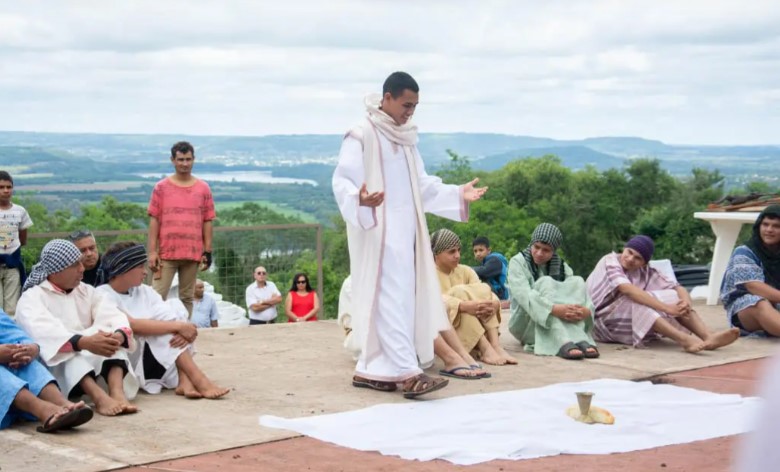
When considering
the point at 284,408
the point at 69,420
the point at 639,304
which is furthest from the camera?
the point at 639,304

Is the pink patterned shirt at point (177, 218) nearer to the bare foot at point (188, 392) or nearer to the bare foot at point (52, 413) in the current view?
the bare foot at point (188, 392)

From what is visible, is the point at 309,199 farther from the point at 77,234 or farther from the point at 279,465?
the point at 279,465

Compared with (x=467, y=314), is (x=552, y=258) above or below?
above

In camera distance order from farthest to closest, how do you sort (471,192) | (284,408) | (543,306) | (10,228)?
1. (10,228)
2. (543,306)
3. (471,192)
4. (284,408)

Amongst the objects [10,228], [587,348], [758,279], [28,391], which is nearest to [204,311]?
[10,228]

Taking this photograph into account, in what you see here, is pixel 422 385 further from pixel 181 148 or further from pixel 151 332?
pixel 181 148

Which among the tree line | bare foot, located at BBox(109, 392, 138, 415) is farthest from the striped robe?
the tree line

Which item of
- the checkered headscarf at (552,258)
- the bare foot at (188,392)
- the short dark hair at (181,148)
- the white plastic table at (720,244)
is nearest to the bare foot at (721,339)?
the checkered headscarf at (552,258)

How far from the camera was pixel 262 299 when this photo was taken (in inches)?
498

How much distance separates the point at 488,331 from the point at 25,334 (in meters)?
3.72

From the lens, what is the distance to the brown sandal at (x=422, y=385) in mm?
7098

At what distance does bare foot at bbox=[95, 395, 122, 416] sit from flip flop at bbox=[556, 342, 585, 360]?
Result: 12.4ft

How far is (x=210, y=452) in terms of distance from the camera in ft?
18.7

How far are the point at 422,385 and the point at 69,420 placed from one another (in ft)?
7.30
